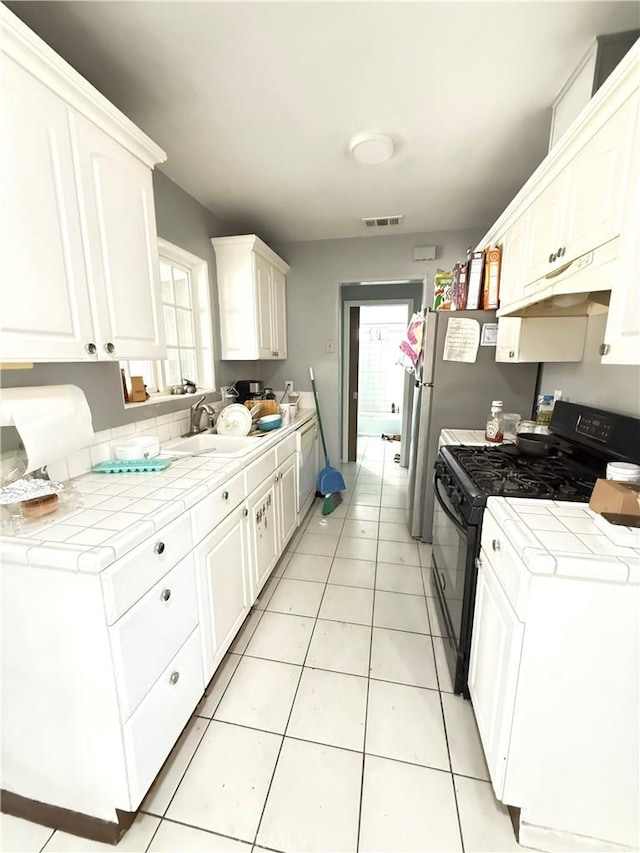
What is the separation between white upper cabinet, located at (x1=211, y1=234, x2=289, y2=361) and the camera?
8.40 feet

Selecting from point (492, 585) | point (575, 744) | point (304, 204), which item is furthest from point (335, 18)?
point (575, 744)

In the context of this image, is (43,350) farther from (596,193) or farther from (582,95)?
(582,95)

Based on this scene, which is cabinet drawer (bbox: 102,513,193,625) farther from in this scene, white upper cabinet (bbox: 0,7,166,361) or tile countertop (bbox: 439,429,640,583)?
tile countertop (bbox: 439,429,640,583)

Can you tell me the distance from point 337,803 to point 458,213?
136 inches

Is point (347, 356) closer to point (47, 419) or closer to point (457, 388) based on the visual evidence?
point (457, 388)

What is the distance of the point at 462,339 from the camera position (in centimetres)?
220

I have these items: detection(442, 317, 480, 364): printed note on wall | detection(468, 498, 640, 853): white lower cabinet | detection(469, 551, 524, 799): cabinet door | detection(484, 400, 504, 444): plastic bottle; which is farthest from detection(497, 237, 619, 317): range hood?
detection(469, 551, 524, 799): cabinet door

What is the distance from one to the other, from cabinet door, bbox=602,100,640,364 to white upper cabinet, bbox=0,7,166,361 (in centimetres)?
165

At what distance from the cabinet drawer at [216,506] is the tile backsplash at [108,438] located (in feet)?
1.89

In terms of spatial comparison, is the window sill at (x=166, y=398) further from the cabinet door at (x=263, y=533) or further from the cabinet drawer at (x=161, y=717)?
the cabinet drawer at (x=161, y=717)

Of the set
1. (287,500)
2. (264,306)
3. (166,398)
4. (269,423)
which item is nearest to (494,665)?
(287,500)

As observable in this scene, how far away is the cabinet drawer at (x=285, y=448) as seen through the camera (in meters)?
2.17

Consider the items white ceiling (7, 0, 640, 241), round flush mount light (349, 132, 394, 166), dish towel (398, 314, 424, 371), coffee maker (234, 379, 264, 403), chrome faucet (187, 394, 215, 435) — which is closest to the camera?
white ceiling (7, 0, 640, 241)

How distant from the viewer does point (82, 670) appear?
0.92m
